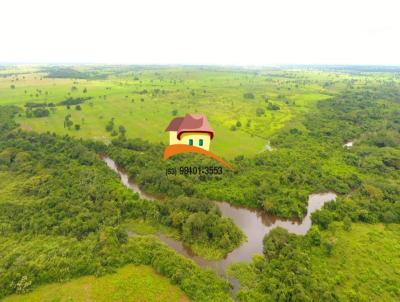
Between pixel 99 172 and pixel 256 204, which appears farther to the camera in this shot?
pixel 99 172

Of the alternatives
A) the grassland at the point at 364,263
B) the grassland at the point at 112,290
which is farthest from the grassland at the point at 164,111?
the grassland at the point at 112,290

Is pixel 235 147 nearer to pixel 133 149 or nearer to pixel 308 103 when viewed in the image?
pixel 133 149

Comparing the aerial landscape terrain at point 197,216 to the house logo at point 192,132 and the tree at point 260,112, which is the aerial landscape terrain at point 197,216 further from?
the tree at point 260,112

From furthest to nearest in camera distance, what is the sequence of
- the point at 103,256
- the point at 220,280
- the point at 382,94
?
the point at 382,94 < the point at 103,256 < the point at 220,280

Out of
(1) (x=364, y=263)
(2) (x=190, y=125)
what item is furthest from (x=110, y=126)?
(1) (x=364, y=263)

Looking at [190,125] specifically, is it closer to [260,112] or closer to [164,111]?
[164,111]

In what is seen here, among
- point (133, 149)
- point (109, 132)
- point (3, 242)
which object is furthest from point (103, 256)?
point (109, 132)

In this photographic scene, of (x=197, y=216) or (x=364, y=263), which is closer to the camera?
(x=364, y=263)
